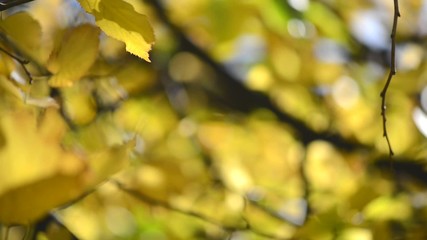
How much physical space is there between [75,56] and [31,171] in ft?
0.53

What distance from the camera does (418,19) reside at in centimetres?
162

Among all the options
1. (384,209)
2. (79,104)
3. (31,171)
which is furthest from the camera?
(79,104)

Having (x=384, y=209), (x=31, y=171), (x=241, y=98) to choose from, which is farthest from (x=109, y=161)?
(x=241, y=98)

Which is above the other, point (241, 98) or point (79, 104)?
point (241, 98)

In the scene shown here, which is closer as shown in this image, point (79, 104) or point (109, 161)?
point (109, 161)

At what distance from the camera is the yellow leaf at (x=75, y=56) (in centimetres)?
60

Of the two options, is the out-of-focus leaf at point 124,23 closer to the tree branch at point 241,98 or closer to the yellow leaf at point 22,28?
the yellow leaf at point 22,28

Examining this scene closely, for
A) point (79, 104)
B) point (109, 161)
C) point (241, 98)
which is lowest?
point (79, 104)

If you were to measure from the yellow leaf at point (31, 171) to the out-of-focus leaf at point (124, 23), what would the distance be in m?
Result: 0.09

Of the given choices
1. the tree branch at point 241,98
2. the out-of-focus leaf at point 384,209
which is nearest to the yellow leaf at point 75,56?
the out-of-focus leaf at point 384,209

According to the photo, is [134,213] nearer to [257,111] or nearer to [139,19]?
[257,111]

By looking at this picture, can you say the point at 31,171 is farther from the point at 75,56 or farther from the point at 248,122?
the point at 248,122

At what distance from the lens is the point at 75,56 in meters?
0.61

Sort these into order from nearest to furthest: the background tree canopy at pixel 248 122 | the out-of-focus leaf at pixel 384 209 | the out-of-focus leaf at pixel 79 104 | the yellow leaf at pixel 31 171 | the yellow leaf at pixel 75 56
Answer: the yellow leaf at pixel 31 171, the yellow leaf at pixel 75 56, the out-of-focus leaf at pixel 384 209, the background tree canopy at pixel 248 122, the out-of-focus leaf at pixel 79 104
